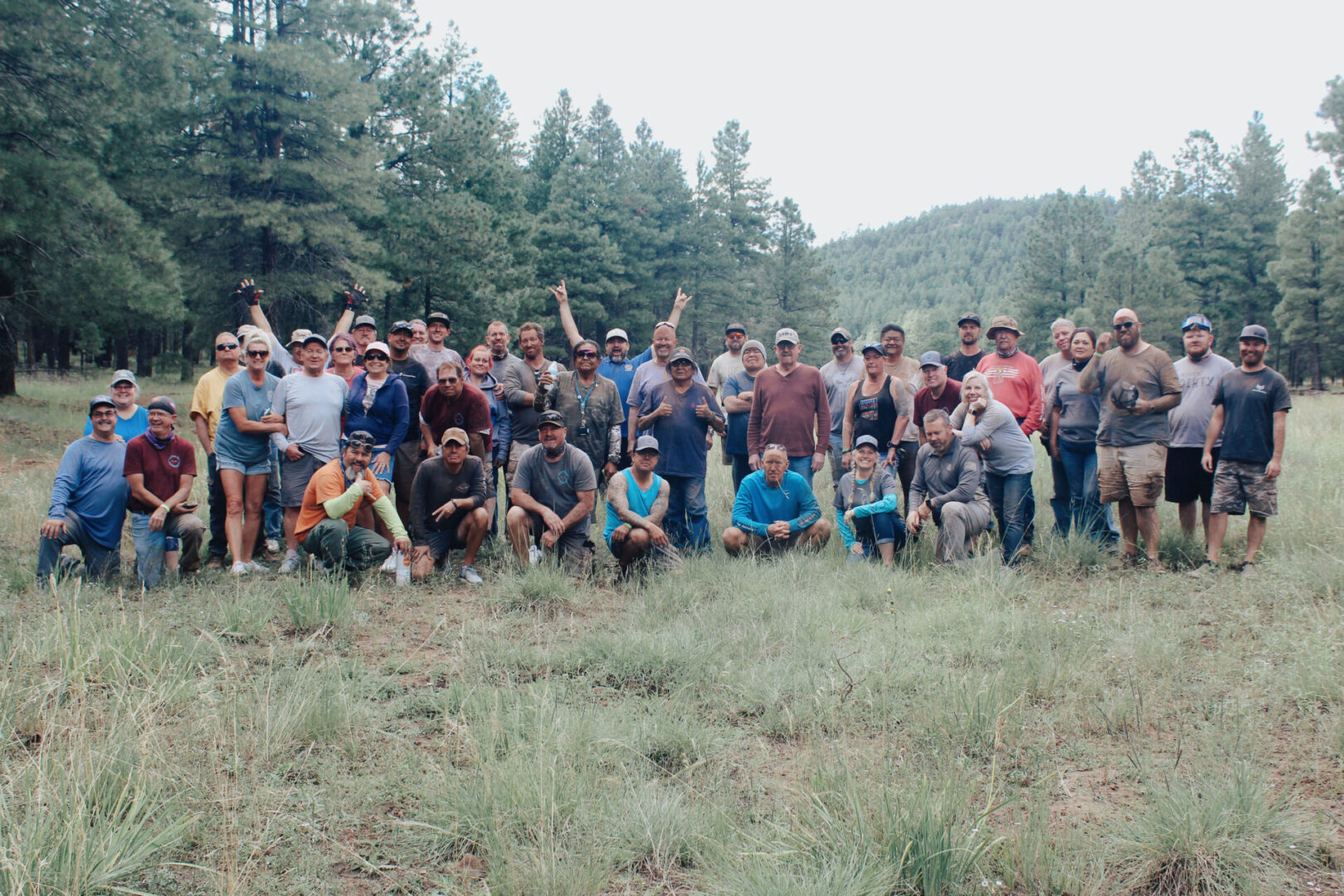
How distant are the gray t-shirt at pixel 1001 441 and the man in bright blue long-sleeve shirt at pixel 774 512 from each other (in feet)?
4.74

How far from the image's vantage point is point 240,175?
17469 millimetres

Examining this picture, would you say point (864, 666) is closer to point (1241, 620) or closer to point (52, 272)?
point (1241, 620)

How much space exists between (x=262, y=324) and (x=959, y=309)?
10629 cm

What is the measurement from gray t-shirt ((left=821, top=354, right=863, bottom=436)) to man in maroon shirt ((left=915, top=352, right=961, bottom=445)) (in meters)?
0.83

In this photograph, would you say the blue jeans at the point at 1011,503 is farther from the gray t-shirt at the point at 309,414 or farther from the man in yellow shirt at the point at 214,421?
the man in yellow shirt at the point at 214,421

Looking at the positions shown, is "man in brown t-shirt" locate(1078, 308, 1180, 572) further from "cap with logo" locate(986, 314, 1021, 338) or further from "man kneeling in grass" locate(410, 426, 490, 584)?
"man kneeling in grass" locate(410, 426, 490, 584)

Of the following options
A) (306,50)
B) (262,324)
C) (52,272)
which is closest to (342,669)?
(262,324)

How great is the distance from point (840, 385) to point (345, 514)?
493cm

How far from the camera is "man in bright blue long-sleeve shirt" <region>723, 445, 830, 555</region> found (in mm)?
6918

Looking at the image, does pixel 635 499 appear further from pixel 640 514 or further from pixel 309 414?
pixel 309 414

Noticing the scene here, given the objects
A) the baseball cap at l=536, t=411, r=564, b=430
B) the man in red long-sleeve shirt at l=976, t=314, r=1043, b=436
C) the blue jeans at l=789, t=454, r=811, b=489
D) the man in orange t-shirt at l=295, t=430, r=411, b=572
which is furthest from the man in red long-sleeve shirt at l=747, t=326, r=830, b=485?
the man in orange t-shirt at l=295, t=430, r=411, b=572

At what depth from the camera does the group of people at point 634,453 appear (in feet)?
20.4

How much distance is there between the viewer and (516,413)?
24.9ft

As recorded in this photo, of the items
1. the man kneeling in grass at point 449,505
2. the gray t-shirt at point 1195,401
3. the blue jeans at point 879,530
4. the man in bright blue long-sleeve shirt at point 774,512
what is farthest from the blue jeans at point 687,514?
the gray t-shirt at point 1195,401
